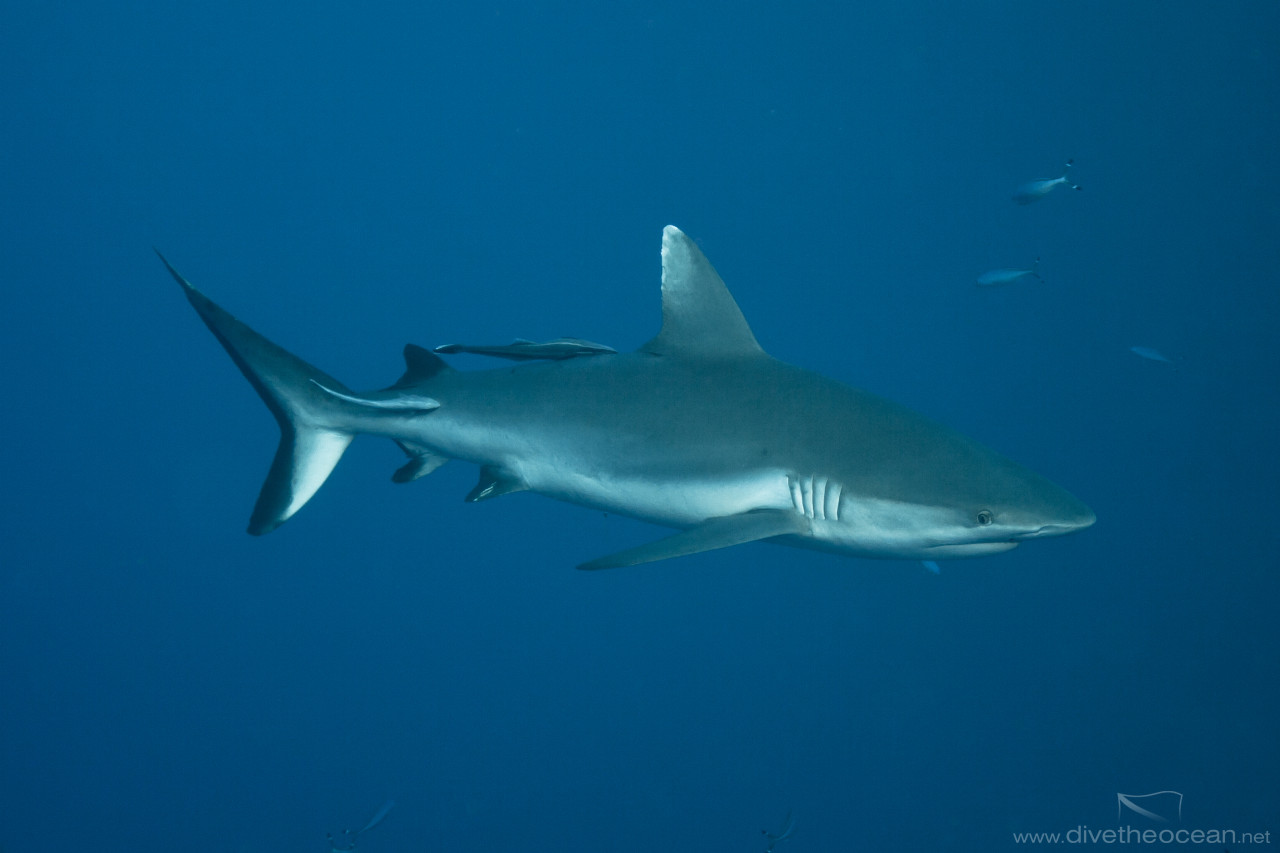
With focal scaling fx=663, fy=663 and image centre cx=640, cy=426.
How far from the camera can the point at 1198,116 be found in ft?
40.3

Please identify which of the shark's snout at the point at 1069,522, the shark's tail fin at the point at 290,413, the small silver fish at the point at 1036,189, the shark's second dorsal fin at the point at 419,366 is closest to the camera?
the shark's snout at the point at 1069,522

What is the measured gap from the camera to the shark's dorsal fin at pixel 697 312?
3.03 m

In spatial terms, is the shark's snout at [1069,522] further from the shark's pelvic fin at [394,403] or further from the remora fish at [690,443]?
the shark's pelvic fin at [394,403]

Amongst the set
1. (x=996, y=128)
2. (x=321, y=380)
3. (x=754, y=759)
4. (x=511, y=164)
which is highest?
(x=996, y=128)

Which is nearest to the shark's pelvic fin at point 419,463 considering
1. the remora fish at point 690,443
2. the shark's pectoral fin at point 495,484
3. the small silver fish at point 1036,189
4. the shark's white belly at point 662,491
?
the remora fish at point 690,443

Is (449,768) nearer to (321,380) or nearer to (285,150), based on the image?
(321,380)

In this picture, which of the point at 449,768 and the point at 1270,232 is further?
the point at 1270,232

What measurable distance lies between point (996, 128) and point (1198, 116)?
3.49 m

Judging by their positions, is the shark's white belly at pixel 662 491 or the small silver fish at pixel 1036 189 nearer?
the shark's white belly at pixel 662 491

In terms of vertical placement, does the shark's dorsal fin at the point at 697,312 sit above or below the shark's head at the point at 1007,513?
above

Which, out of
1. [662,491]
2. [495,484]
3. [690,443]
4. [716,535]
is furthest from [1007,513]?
[495,484]

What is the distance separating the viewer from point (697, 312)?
3.03 m

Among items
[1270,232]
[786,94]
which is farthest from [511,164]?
[1270,232]

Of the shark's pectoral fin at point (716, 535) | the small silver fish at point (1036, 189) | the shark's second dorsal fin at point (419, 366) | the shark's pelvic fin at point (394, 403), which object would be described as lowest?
the shark's pectoral fin at point (716, 535)
